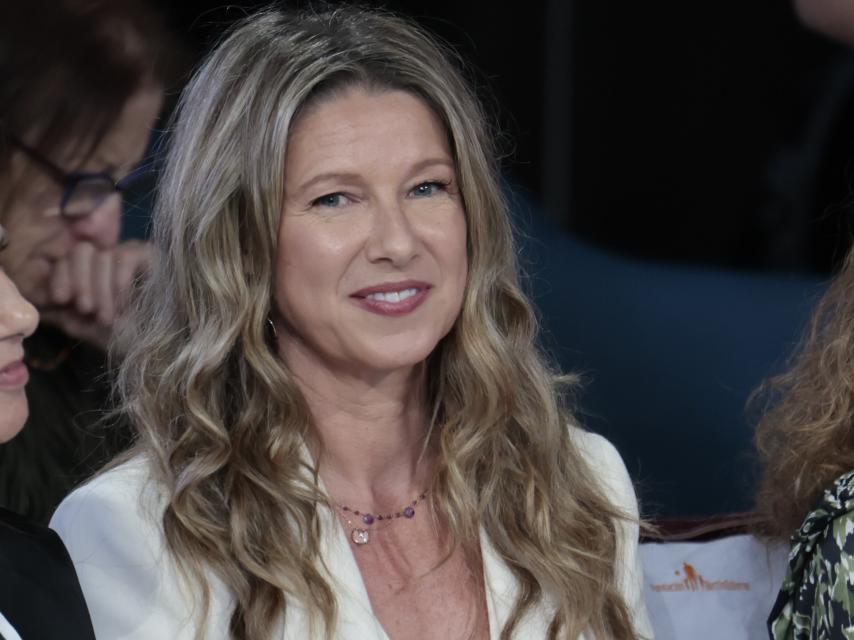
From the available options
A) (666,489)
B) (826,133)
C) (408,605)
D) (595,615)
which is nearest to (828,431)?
(595,615)

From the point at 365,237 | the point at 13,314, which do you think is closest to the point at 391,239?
the point at 365,237

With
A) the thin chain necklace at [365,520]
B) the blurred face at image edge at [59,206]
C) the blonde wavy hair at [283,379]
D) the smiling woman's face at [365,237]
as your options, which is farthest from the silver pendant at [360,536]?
the blurred face at image edge at [59,206]

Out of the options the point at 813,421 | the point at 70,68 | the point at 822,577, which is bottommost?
the point at 822,577

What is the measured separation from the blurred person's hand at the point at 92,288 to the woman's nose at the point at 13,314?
78 centimetres

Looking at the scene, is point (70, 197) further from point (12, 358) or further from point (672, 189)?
point (672, 189)

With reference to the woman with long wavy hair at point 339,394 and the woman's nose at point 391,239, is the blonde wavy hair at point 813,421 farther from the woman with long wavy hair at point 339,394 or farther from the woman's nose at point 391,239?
the woman's nose at point 391,239

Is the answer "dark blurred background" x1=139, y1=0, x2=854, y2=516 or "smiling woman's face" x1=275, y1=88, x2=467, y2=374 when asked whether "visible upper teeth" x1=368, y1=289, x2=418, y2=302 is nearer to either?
"smiling woman's face" x1=275, y1=88, x2=467, y2=374

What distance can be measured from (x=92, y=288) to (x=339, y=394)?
2.11ft

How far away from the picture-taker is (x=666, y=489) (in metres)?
3.58

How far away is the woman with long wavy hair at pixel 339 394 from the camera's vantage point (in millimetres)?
2072

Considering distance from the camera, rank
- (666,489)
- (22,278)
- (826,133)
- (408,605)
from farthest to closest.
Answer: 1. (826,133)
2. (666,489)
3. (22,278)
4. (408,605)

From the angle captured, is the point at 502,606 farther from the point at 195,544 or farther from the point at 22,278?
the point at 22,278

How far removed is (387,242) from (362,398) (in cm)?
27

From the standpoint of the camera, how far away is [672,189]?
4105 millimetres
